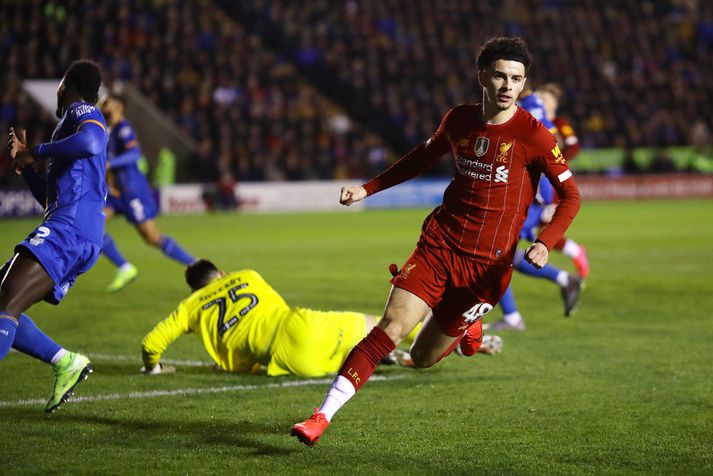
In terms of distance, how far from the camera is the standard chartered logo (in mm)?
5449

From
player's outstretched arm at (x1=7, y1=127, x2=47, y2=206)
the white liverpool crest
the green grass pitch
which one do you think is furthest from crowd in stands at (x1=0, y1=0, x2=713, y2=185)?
the white liverpool crest

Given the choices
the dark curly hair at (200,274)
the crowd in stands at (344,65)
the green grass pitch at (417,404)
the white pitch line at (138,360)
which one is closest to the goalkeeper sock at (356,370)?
the green grass pitch at (417,404)

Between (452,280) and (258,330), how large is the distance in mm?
2170

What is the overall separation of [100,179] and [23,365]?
2491mm

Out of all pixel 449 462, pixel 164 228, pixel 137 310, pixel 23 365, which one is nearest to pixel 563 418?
pixel 449 462

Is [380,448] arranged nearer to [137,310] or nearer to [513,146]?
[513,146]

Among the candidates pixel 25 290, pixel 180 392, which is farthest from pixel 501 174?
pixel 180 392

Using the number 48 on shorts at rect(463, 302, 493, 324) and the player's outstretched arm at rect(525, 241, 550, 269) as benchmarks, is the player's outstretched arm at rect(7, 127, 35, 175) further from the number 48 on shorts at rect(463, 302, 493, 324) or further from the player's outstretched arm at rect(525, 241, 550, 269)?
the player's outstretched arm at rect(525, 241, 550, 269)

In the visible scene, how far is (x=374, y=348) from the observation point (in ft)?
17.4

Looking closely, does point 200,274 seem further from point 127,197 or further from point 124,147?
point 127,197

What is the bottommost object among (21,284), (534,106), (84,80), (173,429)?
(173,429)

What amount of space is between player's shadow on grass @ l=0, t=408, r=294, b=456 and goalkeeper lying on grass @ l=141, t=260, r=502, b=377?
1.19m

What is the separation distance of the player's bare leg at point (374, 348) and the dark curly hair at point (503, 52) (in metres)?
1.29

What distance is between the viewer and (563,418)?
614 centimetres
